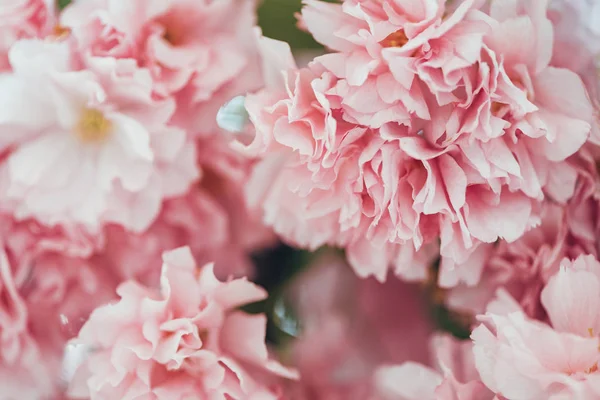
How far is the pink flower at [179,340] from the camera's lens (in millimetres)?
309

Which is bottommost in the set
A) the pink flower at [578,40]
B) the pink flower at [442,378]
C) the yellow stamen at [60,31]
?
the pink flower at [442,378]

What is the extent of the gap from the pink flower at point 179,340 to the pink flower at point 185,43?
0.09m

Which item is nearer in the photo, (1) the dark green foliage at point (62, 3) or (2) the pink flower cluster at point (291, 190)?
(2) the pink flower cluster at point (291, 190)

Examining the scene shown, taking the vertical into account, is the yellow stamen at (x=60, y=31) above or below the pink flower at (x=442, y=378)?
above

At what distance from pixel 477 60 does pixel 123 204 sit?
0.19m

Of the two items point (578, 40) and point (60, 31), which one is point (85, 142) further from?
point (578, 40)

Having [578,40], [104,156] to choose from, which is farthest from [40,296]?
[578,40]

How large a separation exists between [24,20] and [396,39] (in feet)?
0.61

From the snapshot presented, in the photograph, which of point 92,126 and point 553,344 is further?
point 92,126

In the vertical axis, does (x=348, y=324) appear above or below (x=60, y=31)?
below

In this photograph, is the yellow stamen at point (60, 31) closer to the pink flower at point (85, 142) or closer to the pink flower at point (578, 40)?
the pink flower at point (85, 142)

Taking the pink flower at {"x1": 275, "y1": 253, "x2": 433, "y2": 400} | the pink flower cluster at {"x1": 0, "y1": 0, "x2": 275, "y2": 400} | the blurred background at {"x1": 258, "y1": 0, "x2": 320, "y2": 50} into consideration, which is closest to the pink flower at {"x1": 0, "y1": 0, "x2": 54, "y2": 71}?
the pink flower cluster at {"x1": 0, "y1": 0, "x2": 275, "y2": 400}

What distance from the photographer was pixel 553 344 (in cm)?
28

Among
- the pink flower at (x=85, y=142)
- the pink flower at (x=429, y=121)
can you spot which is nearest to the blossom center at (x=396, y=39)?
the pink flower at (x=429, y=121)
